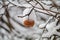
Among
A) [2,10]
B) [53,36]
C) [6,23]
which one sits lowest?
[53,36]

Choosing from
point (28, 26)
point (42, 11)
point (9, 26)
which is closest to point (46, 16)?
point (42, 11)

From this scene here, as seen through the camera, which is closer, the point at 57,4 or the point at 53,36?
the point at 53,36

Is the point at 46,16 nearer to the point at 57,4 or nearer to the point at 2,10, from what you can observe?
the point at 57,4

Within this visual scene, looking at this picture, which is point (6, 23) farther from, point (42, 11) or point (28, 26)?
point (42, 11)

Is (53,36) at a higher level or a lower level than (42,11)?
lower

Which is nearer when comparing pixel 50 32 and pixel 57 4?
pixel 50 32

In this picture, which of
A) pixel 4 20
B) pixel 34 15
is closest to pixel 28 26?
pixel 34 15
